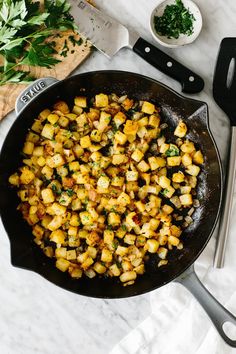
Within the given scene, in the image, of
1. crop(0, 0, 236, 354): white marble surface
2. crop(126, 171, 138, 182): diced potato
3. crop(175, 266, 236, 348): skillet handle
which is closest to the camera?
crop(175, 266, 236, 348): skillet handle

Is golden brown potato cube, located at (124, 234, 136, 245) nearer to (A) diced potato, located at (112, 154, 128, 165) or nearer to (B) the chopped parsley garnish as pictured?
(A) diced potato, located at (112, 154, 128, 165)

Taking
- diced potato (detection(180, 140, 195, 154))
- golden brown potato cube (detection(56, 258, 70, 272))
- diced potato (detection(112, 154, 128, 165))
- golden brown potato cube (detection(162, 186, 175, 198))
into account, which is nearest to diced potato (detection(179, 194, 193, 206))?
golden brown potato cube (detection(162, 186, 175, 198))

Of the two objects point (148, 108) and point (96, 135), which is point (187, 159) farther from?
point (96, 135)

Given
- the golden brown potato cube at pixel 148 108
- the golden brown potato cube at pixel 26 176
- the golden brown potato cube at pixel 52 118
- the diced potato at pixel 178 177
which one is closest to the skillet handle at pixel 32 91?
the golden brown potato cube at pixel 52 118

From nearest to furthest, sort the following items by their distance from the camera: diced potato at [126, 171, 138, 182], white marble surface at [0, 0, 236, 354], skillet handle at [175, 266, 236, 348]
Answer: skillet handle at [175, 266, 236, 348]
diced potato at [126, 171, 138, 182]
white marble surface at [0, 0, 236, 354]

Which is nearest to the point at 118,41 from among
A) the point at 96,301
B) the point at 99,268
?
the point at 99,268

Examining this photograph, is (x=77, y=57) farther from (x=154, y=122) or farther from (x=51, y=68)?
(x=154, y=122)

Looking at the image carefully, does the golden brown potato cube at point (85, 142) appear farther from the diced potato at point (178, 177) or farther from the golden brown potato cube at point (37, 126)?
the diced potato at point (178, 177)

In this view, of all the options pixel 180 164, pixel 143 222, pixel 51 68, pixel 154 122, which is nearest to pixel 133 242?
pixel 143 222
